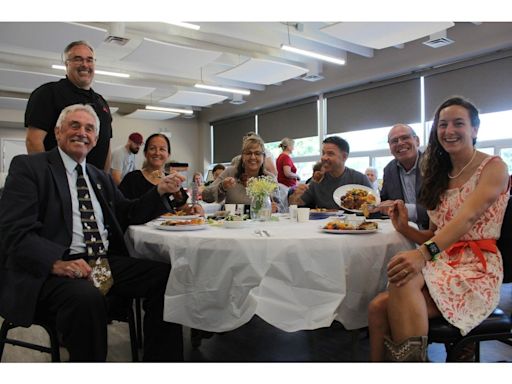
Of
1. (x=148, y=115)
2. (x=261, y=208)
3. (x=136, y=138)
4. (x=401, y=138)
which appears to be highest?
(x=148, y=115)

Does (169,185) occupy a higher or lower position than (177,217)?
higher

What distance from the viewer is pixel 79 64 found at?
7.61 feet

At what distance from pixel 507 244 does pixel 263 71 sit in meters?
5.37

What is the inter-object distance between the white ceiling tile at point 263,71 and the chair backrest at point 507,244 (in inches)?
194

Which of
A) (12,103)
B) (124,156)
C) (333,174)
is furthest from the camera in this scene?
(12,103)

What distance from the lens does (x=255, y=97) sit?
934cm

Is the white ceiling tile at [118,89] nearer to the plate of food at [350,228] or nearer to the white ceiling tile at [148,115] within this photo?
the white ceiling tile at [148,115]

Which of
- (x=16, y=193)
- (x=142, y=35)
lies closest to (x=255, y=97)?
(x=142, y=35)

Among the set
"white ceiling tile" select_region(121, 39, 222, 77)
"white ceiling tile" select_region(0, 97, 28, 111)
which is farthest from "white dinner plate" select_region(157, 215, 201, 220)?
"white ceiling tile" select_region(0, 97, 28, 111)

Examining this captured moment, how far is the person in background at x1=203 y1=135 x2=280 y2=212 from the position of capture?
2.74 metres

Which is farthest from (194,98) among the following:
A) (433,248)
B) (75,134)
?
(433,248)

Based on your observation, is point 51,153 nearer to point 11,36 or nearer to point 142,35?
point 11,36

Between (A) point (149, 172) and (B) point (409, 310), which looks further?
(A) point (149, 172)

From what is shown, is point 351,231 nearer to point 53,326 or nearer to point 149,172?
point 53,326
